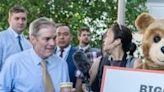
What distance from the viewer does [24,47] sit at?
587 cm

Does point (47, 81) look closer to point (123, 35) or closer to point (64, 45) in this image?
point (123, 35)

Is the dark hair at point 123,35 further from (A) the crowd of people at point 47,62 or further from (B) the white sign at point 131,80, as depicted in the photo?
(B) the white sign at point 131,80

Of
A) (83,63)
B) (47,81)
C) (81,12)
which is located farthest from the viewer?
(81,12)

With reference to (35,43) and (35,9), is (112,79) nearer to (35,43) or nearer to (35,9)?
(35,43)

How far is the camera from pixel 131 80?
12.4 ft

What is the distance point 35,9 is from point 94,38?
50.9 inches

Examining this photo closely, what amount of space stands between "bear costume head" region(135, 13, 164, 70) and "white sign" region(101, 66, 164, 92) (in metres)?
0.26

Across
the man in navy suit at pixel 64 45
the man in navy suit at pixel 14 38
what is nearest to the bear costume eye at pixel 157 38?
the man in navy suit at pixel 64 45

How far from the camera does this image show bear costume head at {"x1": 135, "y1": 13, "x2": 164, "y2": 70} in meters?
3.97

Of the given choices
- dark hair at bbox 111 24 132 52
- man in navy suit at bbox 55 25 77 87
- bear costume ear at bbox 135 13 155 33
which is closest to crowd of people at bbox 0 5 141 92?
dark hair at bbox 111 24 132 52

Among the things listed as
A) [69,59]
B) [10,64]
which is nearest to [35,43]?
[10,64]

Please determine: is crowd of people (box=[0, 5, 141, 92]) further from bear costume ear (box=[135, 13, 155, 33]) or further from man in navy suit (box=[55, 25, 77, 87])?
man in navy suit (box=[55, 25, 77, 87])

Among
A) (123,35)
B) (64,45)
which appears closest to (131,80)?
(123,35)

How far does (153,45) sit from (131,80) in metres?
0.41
